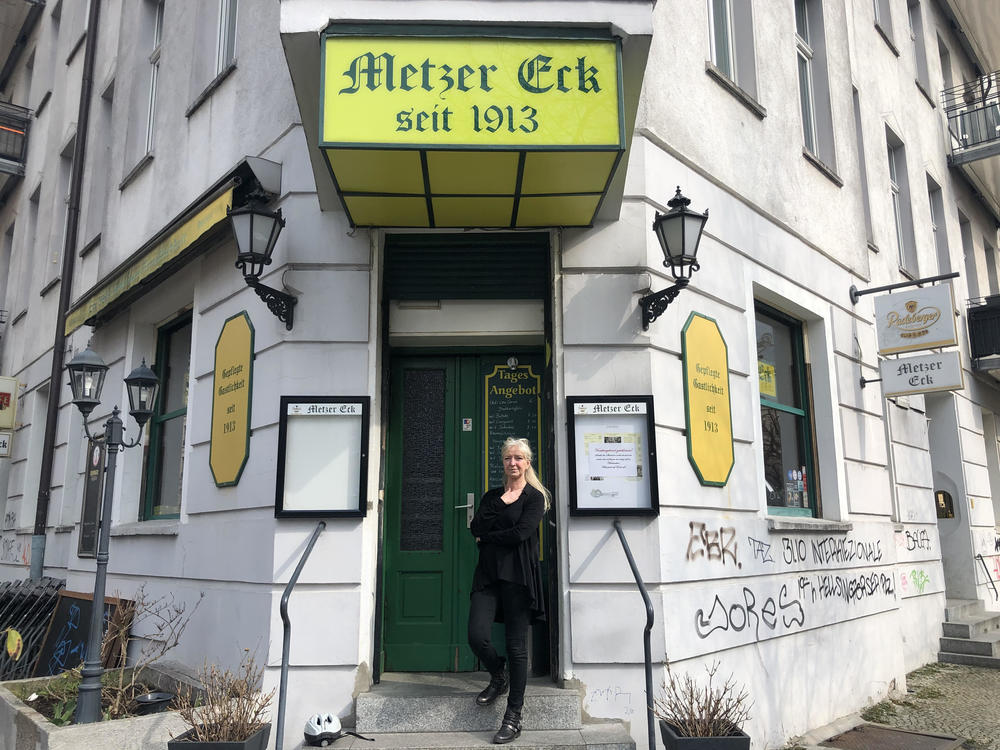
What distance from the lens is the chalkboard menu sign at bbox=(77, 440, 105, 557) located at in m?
8.65

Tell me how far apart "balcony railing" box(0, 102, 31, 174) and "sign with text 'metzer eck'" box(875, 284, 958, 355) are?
1516 centimetres

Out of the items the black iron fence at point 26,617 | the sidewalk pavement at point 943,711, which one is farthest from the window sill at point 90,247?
the sidewalk pavement at point 943,711

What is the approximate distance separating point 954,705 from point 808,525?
2624 millimetres

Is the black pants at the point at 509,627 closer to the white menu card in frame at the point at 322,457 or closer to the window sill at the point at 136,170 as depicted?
the white menu card in frame at the point at 322,457

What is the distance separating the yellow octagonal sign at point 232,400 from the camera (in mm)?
6098

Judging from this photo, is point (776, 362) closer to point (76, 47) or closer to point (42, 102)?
point (76, 47)

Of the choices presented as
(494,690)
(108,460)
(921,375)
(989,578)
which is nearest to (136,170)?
(108,460)

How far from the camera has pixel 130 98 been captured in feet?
30.7

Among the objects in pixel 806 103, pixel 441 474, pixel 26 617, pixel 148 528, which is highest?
pixel 806 103

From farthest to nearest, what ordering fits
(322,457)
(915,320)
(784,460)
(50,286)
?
(50,286) < (915,320) < (784,460) < (322,457)

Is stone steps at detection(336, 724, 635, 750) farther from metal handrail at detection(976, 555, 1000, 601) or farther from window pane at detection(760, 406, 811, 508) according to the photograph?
metal handrail at detection(976, 555, 1000, 601)

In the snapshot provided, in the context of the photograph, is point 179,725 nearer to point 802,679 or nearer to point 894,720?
point 802,679

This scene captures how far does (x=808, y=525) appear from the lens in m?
7.11

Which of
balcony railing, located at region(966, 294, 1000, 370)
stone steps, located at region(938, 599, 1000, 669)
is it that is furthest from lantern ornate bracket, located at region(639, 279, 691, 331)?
balcony railing, located at region(966, 294, 1000, 370)
